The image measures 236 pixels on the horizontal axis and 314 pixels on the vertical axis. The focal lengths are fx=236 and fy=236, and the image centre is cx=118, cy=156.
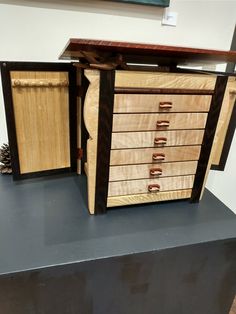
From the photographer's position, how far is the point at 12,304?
508mm

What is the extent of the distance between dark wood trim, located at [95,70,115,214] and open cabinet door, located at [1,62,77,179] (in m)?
0.23

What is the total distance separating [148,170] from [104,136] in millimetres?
165

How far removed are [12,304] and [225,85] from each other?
0.73 m

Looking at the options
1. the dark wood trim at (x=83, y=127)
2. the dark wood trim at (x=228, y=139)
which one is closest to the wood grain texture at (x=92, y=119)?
the dark wood trim at (x=83, y=127)

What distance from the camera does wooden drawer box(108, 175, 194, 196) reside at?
0.65 m

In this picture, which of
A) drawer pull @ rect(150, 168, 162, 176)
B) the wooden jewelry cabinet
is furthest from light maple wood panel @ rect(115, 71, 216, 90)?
drawer pull @ rect(150, 168, 162, 176)

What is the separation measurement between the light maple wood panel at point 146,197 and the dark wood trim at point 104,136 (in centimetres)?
3

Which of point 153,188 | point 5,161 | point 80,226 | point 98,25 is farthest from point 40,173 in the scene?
point 98,25

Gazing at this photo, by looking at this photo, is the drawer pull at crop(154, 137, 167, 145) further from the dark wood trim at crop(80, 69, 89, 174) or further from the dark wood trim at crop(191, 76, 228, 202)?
the dark wood trim at crop(80, 69, 89, 174)

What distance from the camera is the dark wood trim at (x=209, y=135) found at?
24.6 inches

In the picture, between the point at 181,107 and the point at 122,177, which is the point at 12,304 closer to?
the point at 122,177

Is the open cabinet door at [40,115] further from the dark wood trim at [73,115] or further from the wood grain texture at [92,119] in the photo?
the wood grain texture at [92,119]

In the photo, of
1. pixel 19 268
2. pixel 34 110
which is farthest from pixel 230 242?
pixel 34 110

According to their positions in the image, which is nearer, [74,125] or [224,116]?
[224,116]
